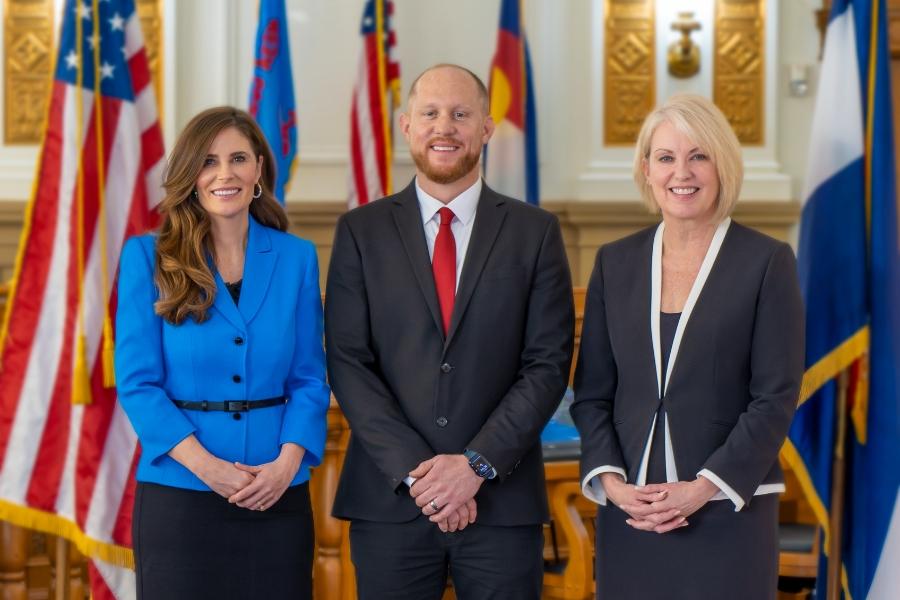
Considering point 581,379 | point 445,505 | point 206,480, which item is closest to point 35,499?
point 206,480

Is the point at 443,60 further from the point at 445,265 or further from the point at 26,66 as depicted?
the point at 445,265

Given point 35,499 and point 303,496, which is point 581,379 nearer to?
point 303,496

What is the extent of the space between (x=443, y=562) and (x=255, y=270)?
73 centimetres

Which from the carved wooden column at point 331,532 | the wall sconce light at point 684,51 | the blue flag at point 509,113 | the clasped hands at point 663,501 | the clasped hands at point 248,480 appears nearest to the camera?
the clasped hands at point 663,501

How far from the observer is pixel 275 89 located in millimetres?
4984

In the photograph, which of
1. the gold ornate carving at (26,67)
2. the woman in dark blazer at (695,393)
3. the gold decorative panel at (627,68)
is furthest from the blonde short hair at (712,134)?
the gold ornate carving at (26,67)

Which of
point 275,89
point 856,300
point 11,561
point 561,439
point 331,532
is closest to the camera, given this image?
point 856,300

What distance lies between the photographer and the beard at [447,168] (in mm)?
2453

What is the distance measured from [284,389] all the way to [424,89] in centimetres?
71

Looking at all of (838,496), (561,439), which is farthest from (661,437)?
(561,439)

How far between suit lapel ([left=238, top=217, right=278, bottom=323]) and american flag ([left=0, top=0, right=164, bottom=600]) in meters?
0.94

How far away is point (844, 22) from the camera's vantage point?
332 centimetres

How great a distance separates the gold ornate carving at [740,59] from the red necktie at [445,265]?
4.32m

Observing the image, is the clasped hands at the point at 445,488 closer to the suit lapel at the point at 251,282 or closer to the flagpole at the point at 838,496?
the suit lapel at the point at 251,282
